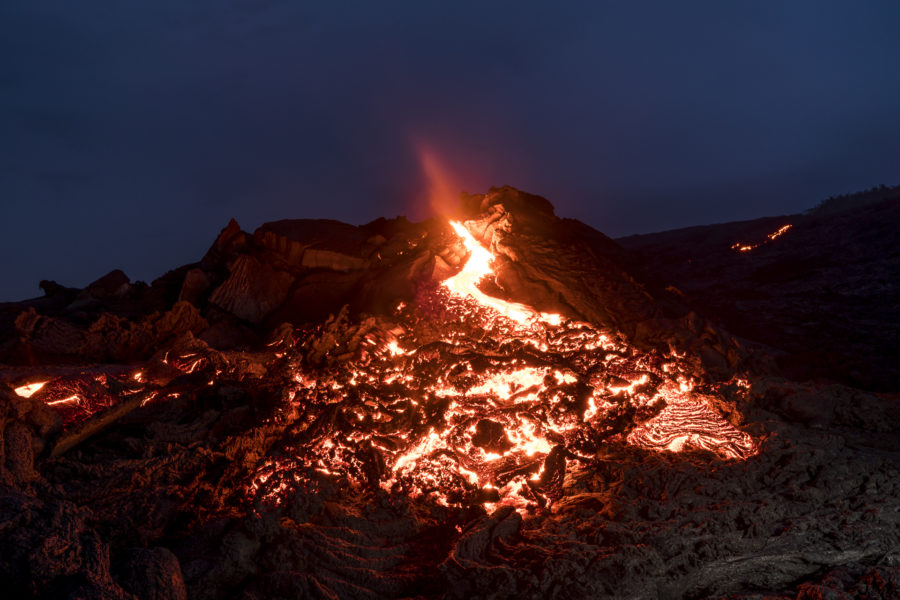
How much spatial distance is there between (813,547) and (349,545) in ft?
9.17

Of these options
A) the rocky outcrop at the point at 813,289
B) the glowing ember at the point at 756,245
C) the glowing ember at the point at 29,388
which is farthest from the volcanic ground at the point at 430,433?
the glowing ember at the point at 756,245

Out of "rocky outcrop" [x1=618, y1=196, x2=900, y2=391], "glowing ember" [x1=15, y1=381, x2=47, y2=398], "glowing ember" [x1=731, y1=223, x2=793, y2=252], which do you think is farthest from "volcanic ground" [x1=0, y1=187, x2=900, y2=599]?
"glowing ember" [x1=731, y1=223, x2=793, y2=252]

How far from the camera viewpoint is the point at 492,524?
3223 millimetres

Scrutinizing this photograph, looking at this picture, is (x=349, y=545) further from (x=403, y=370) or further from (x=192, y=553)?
(x=403, y=370)

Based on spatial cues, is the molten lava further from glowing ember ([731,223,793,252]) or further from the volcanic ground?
glowing ember ([731,223,793,252])

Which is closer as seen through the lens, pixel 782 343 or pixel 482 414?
pixel 482 414

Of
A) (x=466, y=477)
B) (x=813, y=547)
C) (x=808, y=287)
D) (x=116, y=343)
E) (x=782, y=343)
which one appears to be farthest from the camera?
(x=808, y=287)

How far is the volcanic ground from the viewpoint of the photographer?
2.90 meters

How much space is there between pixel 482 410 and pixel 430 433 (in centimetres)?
50

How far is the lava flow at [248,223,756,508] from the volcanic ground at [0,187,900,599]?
2cm

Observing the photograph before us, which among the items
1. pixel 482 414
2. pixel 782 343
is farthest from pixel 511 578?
pixel 782 343

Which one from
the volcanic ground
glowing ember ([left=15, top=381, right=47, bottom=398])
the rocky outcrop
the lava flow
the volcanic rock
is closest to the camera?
the volcanic ground

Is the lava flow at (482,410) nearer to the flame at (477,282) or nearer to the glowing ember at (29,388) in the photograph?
the flame at (477,282)

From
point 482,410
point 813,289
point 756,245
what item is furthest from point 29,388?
point 756,245
